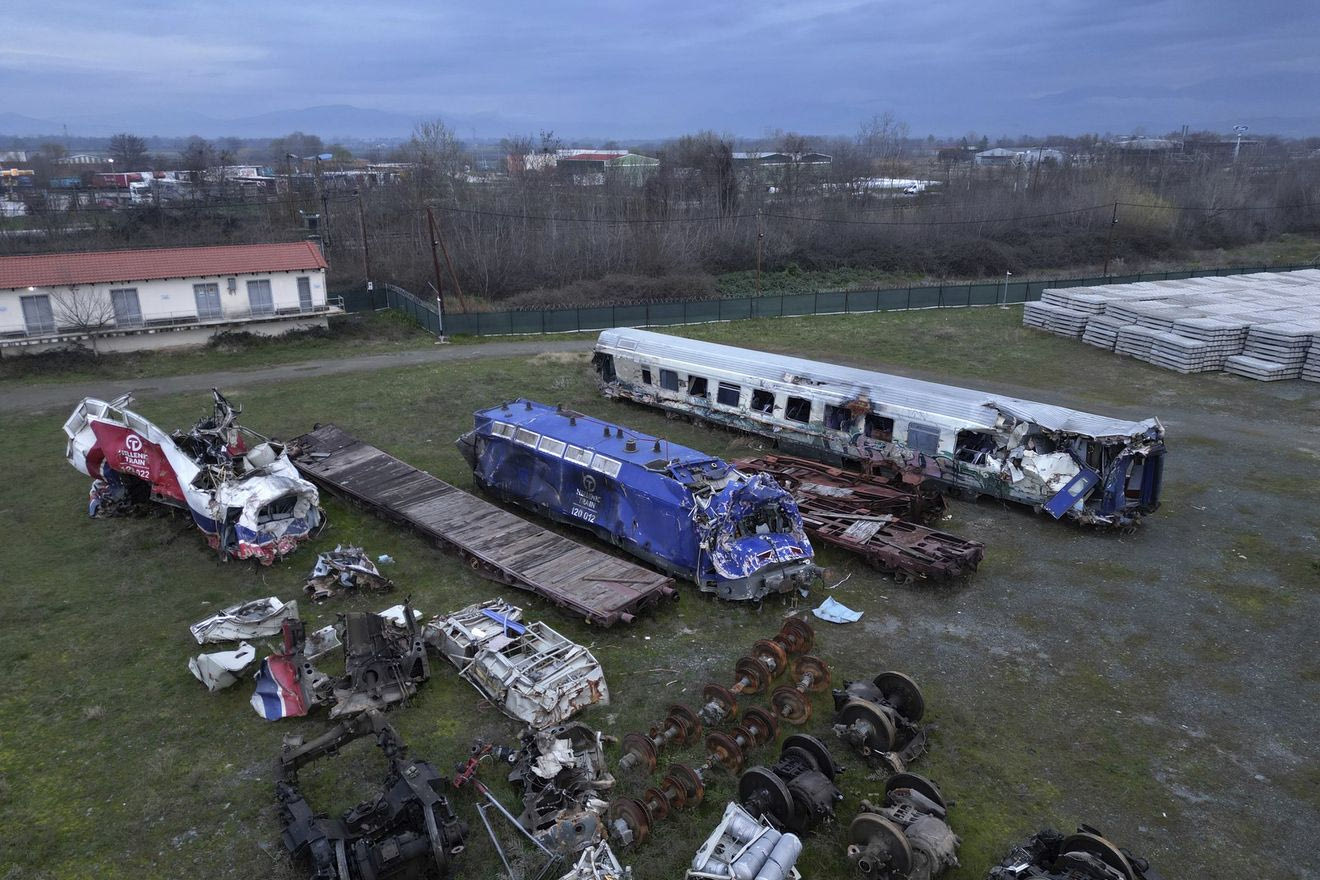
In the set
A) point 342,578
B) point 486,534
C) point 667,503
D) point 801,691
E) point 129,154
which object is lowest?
point 801,691

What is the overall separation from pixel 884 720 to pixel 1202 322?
1145 inches

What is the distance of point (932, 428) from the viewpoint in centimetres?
1847

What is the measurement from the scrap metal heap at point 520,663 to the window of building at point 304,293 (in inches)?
968

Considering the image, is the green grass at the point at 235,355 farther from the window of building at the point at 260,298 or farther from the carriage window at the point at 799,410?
the carriage window at the point at 799,410

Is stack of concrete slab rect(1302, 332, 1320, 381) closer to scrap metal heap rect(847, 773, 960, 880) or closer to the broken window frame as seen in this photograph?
the broken window frame

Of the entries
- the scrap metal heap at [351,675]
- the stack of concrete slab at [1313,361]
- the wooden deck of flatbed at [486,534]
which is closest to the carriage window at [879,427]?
the wooden deck of flatbed at [486,534]

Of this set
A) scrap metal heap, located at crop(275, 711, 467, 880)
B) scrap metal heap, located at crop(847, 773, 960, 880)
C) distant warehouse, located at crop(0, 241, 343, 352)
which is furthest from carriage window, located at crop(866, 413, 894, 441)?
distant warehouse, located at crop(0, 241, 343, 352)

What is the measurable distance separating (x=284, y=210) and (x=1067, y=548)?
53416 millimetres

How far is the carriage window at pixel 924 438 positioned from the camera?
60.5 feet

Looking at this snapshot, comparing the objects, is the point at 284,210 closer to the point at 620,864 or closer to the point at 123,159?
the point at 620,864

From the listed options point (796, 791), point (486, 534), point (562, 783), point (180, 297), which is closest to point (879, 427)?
point (486, 534)

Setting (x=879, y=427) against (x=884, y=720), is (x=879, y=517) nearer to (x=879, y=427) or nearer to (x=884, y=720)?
(x=879, y=427)

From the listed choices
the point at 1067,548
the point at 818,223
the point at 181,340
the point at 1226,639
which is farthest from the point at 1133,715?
the point at 818,223

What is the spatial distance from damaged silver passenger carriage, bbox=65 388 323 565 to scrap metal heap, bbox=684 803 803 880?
35.1 ft
